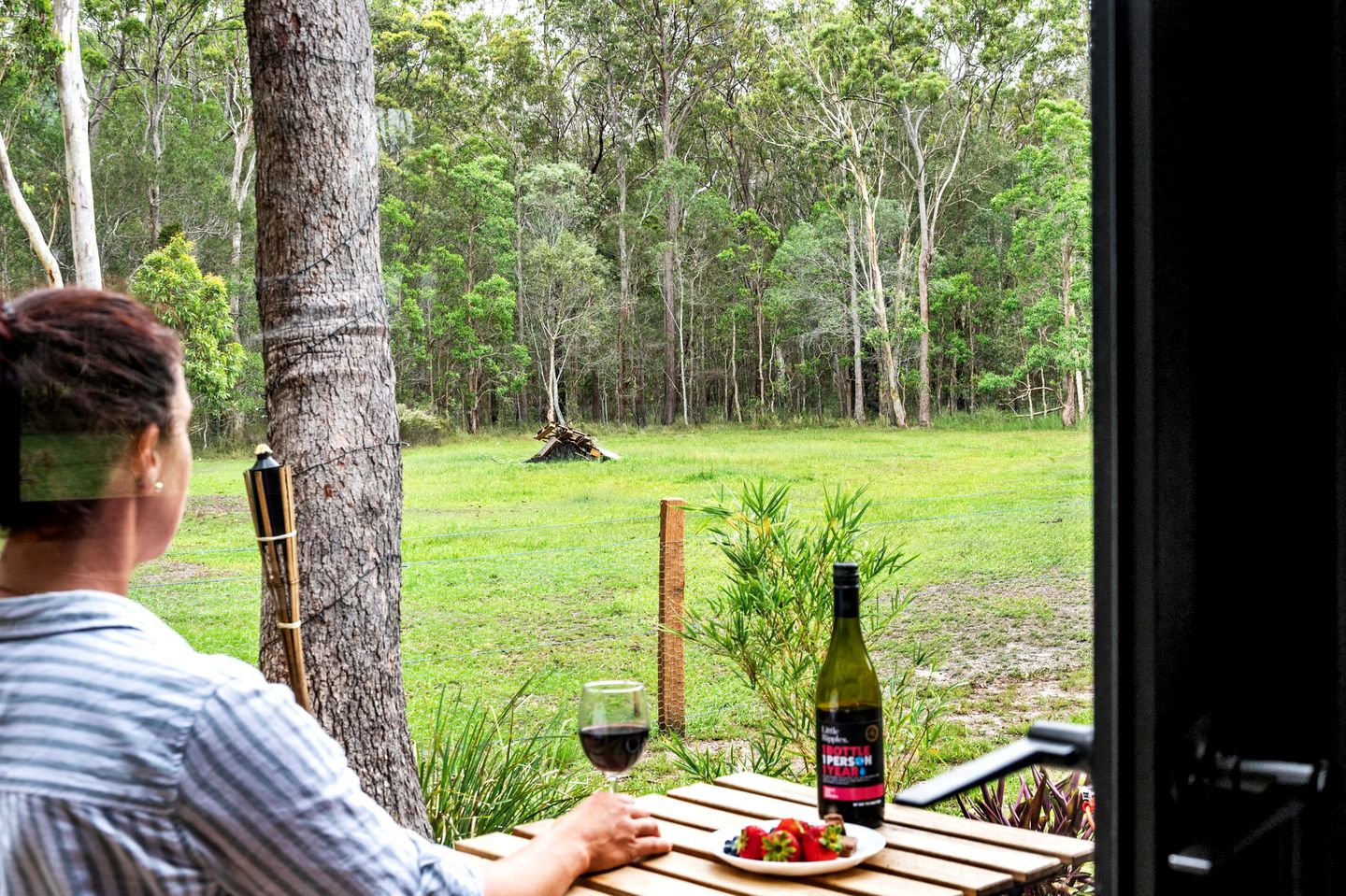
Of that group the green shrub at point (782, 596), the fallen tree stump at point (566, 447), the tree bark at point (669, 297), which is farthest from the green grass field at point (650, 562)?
the green shrub at point (782, 596)

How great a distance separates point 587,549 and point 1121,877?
8594mm

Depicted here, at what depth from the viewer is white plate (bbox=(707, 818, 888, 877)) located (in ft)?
3.57

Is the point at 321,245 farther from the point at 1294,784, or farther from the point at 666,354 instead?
the point at 666,354

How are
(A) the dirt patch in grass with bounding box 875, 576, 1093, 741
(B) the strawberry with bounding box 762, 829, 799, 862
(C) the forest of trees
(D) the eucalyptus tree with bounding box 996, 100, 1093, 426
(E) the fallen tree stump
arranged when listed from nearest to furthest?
(B) the strawberry with bounding box 762, 829, 799, 862
(A) the dirt patch in grass with bounding box 875, 576, 1093, 741
(D) the eucalyptus tree with bounding box 996, 100, 1093, 426
(E) the fallen tree stump
(C) the forest of trees

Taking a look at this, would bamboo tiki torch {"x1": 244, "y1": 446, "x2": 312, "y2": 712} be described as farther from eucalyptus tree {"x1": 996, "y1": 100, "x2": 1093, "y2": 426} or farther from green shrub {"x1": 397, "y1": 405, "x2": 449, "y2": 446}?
eucalyptus tree {"x1": 996, "y1": 100, "x2": 1093, "y2": 426}

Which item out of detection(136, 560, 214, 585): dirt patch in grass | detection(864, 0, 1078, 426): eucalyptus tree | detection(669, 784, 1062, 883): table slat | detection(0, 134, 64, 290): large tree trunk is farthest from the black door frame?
detection(864, 0, 1078, 426): eucalyptus tree

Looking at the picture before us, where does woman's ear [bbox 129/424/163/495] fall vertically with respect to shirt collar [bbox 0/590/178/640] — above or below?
above

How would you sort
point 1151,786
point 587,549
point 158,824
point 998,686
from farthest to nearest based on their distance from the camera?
1. point 587,549
2. point 998,686
3. point 158,824
4. point 1151,786

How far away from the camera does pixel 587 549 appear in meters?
8.88

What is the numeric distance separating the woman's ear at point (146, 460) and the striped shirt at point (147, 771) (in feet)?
0.26

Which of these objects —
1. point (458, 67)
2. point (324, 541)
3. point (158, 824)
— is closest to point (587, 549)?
point (458, 67)

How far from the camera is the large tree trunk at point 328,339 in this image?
7.97 feet

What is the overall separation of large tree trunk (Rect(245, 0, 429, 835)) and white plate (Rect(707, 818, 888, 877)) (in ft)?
4.68

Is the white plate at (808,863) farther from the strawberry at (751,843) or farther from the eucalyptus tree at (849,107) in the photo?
the eucalyptus tree at (849,107)
